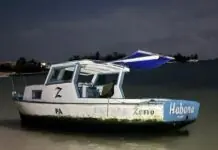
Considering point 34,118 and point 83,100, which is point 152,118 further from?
point 34,118

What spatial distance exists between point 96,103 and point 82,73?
365cm

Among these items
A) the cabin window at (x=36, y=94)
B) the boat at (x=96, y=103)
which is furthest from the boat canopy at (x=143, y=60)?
the cabin window at (x=36, y=94)

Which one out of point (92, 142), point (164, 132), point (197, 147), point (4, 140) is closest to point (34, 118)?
point (4, 140)

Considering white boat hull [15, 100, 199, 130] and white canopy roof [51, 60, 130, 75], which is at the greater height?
white canopy roof [51, 60, 130, 75]

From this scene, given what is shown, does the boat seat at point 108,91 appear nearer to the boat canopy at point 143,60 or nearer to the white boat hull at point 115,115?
the boat canopy at point 143,60

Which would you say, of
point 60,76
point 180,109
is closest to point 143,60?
point 180,109

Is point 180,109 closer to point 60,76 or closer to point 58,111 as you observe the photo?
point 58,111

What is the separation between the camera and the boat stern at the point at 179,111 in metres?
17.6

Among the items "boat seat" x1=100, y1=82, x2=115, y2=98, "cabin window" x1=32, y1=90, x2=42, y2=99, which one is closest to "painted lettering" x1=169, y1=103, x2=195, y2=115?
"boat seat" x1=100, y1=82, x2=115, y2=98

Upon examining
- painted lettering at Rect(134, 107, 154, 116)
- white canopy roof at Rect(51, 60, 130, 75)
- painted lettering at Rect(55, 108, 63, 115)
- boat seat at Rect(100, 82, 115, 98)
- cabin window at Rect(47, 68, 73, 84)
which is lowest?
painted lettering at Rect(55, 108, 63, 115)

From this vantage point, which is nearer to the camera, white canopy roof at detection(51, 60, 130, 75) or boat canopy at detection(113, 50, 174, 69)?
boat canopy at detection(113, 50, 174, 69)

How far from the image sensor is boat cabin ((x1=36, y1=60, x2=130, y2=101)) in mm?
19938

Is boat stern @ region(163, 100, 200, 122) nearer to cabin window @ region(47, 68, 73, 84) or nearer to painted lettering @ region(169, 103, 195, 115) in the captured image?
painted lettering @ region(169, 103, 195, 115)

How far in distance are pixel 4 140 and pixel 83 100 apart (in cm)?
352
